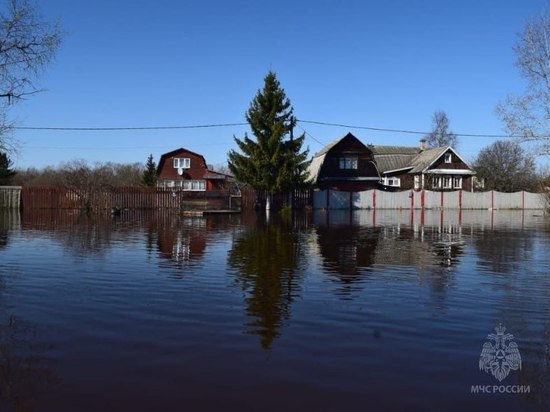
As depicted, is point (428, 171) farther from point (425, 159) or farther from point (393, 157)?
point (393, 157)

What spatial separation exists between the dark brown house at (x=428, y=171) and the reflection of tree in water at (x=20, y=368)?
185ft

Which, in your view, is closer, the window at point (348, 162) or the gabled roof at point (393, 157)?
the window at point (348, 162)

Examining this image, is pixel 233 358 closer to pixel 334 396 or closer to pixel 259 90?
pixel 334 396

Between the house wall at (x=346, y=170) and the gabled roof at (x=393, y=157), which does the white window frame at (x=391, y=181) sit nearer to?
the gabled roof at (x=393, y=157)

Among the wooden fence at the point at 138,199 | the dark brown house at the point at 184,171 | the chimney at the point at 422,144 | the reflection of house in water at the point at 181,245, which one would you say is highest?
the chimney at the point at 422,144

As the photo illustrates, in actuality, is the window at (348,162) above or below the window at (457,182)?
above

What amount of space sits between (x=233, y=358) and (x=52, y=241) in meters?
12.9

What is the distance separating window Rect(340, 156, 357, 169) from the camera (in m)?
56.8

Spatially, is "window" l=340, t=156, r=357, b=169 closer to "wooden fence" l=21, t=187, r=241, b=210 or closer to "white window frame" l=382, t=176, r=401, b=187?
"white window frame" l=382, t=176, r=401, b=187

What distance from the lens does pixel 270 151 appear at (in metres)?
40.3

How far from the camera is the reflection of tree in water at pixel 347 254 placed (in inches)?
396

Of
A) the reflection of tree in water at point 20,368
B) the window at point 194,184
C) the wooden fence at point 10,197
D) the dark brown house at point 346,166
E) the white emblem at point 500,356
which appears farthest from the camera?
the window at point 194,184

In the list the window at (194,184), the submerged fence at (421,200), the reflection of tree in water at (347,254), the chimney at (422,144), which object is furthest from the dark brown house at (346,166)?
the reflection of tree in water at (347,254)

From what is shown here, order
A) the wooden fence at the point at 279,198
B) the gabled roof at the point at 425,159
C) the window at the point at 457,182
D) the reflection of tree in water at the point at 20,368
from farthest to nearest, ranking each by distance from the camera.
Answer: the window at the point at 457,182
the gabled roof at the point at 425,159
the wooden fence at the point at 279,198
the reflection of tree in water at the point at 20,368
